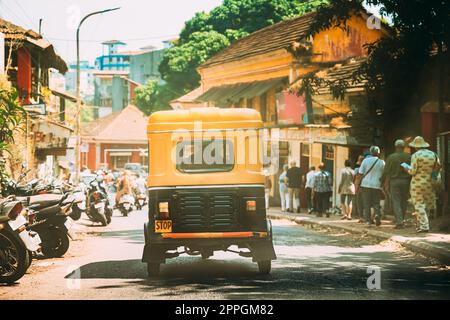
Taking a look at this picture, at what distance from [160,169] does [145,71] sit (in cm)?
5946

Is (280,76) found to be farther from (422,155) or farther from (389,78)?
(422,155)

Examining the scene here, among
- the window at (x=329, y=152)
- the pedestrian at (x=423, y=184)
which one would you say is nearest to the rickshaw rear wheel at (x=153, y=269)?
the pedestrian at (x=423, y=184)

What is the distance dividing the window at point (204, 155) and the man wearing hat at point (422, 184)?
676cm

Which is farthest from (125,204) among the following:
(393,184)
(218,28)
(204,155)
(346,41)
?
(218,28)

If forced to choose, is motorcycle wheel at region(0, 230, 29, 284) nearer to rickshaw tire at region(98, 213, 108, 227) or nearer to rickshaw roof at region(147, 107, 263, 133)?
rickshaw roof at region(147, 107, 263, 133)

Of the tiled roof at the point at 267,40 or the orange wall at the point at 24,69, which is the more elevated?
the tiled roof at the point at 267,40

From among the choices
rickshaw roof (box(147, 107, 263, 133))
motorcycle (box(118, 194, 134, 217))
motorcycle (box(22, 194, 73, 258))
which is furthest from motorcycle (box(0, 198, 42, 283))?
motorcycle (box(118, 194, 134, 217))

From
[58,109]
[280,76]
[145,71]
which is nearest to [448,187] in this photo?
[280,76]

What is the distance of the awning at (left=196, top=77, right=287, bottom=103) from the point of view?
118 ft

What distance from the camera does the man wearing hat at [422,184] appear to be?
17.0m

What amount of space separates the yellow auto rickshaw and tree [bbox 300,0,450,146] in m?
9.16

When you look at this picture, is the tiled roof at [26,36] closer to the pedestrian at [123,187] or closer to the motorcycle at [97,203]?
the pedestrian at [123,187]
